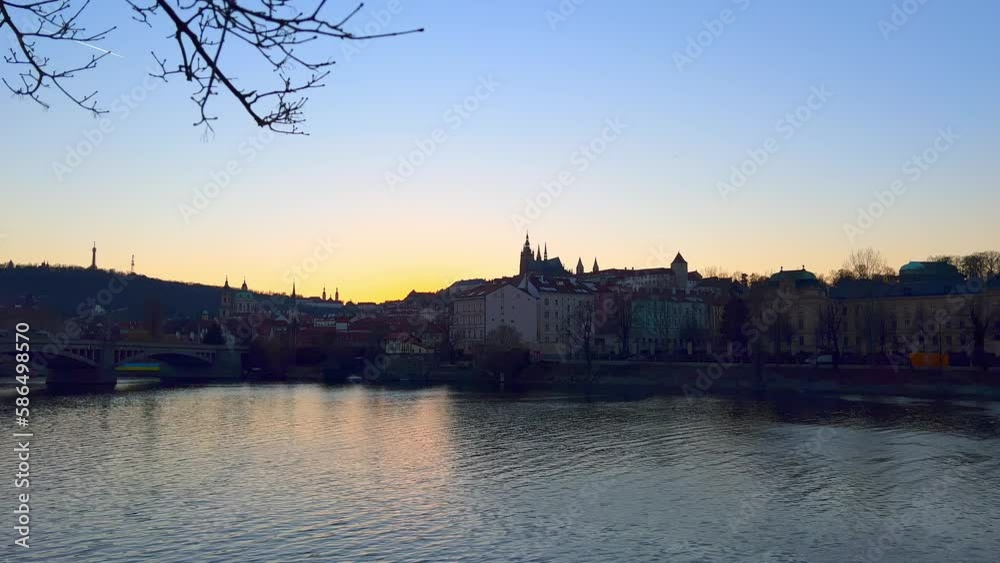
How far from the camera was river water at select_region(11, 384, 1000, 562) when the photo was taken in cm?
1661

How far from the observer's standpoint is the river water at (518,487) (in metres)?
16.6

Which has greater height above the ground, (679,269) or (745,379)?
(679,269)

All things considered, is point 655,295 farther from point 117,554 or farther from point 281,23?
point 281,23

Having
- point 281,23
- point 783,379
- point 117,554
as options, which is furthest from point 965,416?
point 281,23

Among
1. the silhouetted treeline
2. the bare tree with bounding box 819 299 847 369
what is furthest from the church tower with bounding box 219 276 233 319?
the bare tree with bounding box 819 299 847 369

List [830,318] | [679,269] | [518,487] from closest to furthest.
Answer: [518,487] → [830,318] → [679,269]

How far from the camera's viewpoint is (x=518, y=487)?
75.0 feet

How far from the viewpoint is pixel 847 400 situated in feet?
171

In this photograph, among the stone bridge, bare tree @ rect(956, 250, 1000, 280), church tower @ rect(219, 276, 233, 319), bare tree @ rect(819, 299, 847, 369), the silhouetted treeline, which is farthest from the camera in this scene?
church tower @ rect(219, 276, 233, 319)

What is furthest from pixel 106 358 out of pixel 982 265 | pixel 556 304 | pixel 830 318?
pixel 982 265

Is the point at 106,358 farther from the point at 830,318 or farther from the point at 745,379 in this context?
the point at 830,318

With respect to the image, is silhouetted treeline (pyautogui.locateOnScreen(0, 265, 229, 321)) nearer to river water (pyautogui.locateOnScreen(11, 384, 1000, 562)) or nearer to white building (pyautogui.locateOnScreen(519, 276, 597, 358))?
white building (pyautogui.locateOnScreen(519, 276, 597, 358))

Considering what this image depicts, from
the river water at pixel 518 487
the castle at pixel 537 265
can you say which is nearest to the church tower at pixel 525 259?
the castle at pixel 537 265

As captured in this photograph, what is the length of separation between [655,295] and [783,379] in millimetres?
51748
